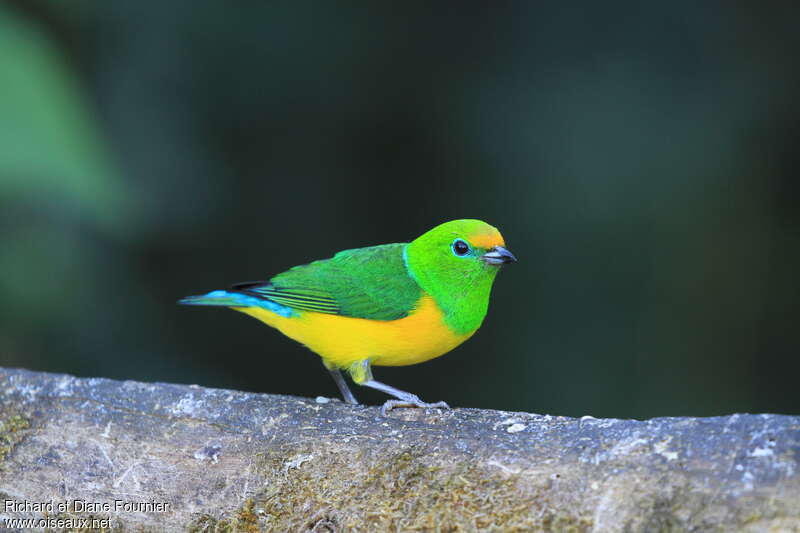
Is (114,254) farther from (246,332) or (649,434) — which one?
(649,434)

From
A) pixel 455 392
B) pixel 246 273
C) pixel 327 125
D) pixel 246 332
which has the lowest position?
pixel 455 392

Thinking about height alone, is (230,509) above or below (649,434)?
below

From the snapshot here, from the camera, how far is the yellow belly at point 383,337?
11.4 feet

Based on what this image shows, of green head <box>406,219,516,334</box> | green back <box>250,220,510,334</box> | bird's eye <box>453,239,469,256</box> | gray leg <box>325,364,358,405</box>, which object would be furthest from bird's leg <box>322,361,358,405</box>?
bird's eye <box>453,239,469,256</box>

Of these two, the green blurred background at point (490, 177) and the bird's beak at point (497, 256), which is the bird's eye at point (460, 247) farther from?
the green blurred background at point (490, 177)

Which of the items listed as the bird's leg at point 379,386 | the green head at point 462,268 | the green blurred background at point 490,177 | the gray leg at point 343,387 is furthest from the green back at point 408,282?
the green blurred background at point 490,177

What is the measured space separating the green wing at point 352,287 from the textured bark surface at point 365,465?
40 centimetres

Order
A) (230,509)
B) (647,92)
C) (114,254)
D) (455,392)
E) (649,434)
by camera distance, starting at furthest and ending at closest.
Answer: (455,392)
(647,92)
(114,254)
(230,509)
(649,434)

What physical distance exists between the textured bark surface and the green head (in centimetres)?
45

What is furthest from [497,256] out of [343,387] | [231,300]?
[231,300]

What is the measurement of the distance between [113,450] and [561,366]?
2.94 metres

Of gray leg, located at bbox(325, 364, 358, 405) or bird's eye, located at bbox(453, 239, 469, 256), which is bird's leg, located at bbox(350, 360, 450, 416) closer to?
gray leg, located at bbox(325, 364, 358, 405)

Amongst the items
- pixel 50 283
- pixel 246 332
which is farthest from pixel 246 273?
pixel 50 283

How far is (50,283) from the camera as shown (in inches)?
179
